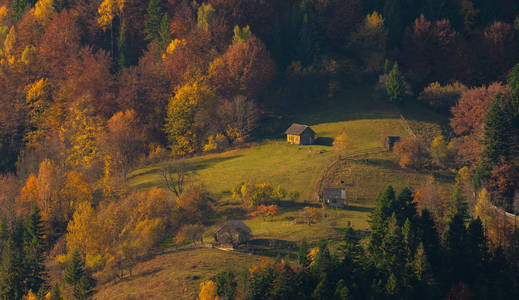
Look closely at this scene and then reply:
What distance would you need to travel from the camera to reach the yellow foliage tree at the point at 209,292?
72.1 meters

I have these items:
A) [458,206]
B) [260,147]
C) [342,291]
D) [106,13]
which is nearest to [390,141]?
[260,147]

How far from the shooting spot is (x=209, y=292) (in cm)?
→ 7244

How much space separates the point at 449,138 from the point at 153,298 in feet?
191

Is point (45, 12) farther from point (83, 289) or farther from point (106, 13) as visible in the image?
point (83, 289)

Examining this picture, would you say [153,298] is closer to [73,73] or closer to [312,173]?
[312,173]

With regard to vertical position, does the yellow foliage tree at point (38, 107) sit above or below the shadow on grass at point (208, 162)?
above

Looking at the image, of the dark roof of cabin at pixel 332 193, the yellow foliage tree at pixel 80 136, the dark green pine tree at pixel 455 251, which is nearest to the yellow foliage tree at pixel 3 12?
the yellow foliage tree at pixel 80 136

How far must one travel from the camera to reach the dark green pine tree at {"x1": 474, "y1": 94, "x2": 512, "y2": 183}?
9706 centimetres

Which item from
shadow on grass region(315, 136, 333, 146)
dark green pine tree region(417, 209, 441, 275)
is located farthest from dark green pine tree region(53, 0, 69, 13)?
dark green pine tree region(417, 209, 441, 275)

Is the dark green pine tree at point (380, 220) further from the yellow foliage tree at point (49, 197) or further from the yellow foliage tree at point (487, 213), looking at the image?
the yellow foliage tree at point (49, 197)

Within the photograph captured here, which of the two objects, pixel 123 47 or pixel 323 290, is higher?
pixel 123 47

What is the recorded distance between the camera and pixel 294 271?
241ft

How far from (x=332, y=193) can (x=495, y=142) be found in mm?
25324

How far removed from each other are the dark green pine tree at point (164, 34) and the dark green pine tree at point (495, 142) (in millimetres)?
64461
